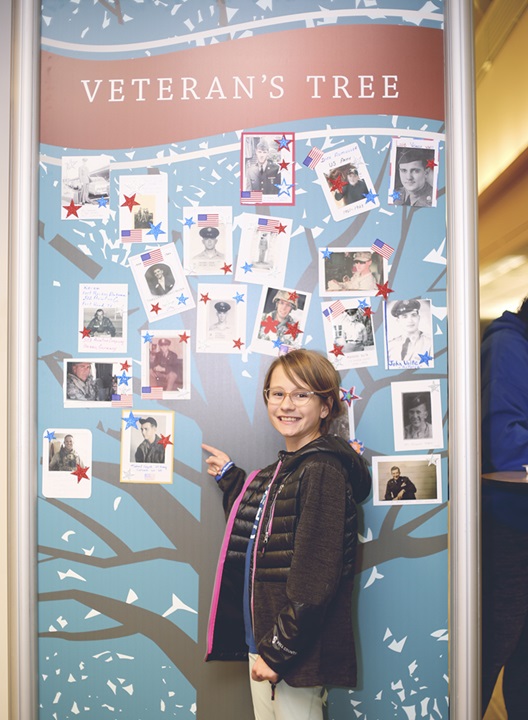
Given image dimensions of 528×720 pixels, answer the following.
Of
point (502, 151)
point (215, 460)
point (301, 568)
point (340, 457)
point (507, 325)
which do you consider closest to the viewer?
point (301, 568)

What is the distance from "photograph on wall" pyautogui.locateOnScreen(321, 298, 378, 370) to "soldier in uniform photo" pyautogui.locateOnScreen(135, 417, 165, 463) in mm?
597

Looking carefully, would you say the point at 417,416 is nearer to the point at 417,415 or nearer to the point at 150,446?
the point at 417,415

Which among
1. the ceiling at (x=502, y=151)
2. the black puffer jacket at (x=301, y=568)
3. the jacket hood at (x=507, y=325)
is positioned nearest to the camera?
the black puffer jacket at (x=301, y=568)

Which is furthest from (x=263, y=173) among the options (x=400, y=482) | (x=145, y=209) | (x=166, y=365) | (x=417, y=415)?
(x=400, y=482)

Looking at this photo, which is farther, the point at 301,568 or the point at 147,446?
the point at 147,446

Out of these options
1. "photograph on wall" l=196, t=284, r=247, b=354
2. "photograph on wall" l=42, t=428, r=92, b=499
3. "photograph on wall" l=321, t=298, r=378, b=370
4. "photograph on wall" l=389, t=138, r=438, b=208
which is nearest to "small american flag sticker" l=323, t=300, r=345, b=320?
"photograph on wall" l=321, t=298, r=378, b=370

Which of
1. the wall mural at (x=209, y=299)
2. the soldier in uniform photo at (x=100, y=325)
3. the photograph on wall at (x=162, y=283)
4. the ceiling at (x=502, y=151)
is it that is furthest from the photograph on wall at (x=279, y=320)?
the ceiling at (x=502, y=151)

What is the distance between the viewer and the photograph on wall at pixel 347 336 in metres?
1.96

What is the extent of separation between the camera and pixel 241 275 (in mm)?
1976

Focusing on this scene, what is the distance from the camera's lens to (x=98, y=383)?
199cm

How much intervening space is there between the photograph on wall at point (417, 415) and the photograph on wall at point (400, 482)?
47 millimetres

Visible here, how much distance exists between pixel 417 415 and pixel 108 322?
1.02 m

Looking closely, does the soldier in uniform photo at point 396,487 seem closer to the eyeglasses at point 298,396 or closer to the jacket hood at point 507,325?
the eyeglasses at point 298,396

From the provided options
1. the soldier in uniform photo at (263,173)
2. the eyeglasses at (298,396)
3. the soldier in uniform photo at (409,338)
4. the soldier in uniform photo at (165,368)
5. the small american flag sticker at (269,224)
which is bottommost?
the eyeglasses at (298,396)
